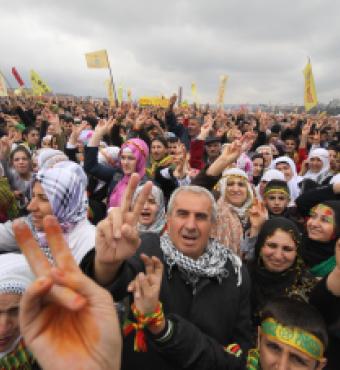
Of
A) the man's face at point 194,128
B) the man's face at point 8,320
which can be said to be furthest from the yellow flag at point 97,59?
the man's face at point 8,320

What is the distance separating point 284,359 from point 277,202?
2020mm

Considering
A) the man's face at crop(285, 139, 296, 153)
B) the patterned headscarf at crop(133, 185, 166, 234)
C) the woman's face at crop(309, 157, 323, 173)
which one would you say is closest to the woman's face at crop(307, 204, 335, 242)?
the patterned headscarf at crop(133, 185, 166, 234)

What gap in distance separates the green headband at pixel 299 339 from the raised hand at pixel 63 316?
0.86m

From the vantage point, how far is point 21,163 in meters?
3.94

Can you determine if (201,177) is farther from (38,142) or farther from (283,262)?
(38,142)

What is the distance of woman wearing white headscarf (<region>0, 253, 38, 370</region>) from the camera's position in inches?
54.2

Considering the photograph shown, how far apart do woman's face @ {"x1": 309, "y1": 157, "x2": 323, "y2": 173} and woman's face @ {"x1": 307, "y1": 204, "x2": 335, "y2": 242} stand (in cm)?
258

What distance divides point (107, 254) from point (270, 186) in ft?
8.17

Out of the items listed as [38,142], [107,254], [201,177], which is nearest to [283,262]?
[201,177]

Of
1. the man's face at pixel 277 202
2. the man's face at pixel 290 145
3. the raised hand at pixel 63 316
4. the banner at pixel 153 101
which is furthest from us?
the banner at pixel 153 101

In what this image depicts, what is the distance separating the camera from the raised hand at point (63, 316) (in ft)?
2.82

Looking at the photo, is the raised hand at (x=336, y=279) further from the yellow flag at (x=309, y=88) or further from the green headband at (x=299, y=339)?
the yellow flag at (x=309, y=88)

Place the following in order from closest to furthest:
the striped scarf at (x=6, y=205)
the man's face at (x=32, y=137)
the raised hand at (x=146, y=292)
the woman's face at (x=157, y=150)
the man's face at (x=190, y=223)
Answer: the raised hand at (x=146, y=292) < the man's face at (x=190, y=223) < the striped scarf at (x=6, y=205) < the woman's face at (x=157, y=150) < the man's face at (x=32, y=137)

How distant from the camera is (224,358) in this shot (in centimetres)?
133
